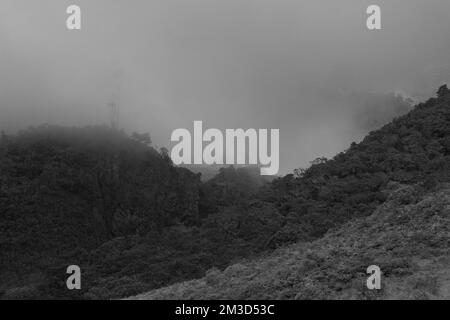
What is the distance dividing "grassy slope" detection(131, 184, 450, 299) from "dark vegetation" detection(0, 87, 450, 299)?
455 centimetres

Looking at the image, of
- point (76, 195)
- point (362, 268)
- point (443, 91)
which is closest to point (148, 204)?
point (76, 195)

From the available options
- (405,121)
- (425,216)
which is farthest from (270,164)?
(405,121)

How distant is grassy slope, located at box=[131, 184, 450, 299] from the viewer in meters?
10.2

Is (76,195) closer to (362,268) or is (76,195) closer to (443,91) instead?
(362,268)

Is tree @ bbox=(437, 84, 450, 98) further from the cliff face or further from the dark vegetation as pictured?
the cliff face

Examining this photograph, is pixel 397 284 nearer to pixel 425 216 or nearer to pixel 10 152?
pixel 425 216

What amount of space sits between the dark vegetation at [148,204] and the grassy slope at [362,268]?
14.9 feet

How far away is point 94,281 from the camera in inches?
747

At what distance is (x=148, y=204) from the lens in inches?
1201

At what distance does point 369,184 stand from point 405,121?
10.8m

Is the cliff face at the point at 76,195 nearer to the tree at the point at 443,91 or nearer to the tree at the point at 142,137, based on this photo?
the tree at the point at 142,137

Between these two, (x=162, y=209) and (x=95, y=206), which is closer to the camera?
(x=95, y=206)

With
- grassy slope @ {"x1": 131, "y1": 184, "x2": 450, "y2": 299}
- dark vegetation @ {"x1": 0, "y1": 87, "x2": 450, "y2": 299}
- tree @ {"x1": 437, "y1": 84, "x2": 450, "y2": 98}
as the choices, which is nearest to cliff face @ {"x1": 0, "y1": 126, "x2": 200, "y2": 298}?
dark vegetation @ {"x1": 0, "y1": 87, "x2": 450, "y2": 299}
